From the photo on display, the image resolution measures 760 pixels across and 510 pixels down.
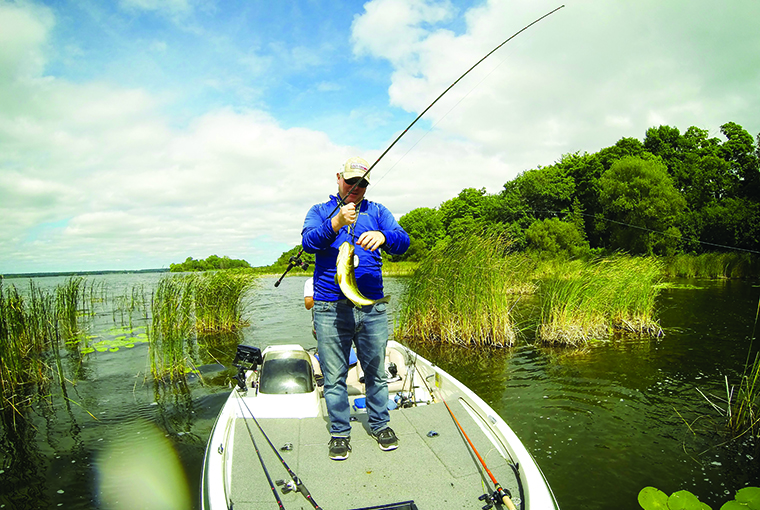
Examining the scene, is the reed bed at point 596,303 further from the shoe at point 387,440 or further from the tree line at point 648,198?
the tree line at point 648,198

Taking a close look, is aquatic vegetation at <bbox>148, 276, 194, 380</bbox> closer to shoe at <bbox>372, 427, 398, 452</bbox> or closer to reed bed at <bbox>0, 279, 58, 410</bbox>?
reed bed at <bbox>0, 279, 58, 410</bbox>

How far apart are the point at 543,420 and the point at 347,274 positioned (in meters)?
4.06

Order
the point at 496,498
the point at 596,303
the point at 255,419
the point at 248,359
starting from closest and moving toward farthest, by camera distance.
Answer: the point at 496,498, the point at 255,419, the point at 248,359, the point at 596,303

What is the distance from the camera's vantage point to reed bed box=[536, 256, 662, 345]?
8.62 meters

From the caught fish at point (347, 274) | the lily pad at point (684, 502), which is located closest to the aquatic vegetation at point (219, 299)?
the caught fish at point (347, 274)

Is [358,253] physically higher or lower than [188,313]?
higher

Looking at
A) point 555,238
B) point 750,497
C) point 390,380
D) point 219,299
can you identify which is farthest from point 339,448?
point 555,238

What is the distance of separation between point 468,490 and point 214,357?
7663mm

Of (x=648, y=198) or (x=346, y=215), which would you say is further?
(x=648, y=198)

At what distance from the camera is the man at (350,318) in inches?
115

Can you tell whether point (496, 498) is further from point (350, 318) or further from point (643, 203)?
point (643, 203)

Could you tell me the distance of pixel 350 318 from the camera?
294cm

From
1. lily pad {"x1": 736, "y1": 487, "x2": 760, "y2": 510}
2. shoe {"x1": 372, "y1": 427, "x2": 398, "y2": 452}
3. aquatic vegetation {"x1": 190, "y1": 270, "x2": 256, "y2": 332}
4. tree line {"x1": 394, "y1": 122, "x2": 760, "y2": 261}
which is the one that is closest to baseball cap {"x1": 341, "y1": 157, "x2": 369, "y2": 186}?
shoe {"x1": 372, "y1": 427, "x2": 398, "y2": 452}

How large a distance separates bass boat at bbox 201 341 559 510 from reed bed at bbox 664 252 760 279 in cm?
2736
